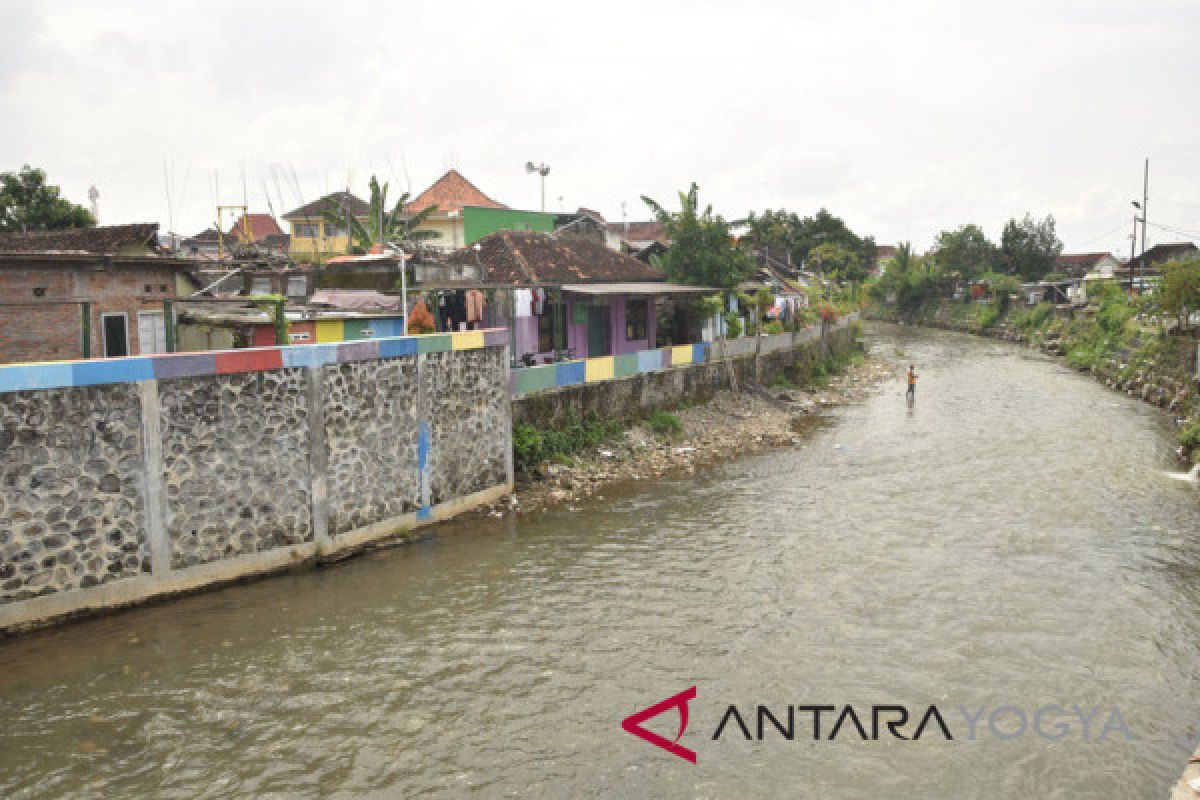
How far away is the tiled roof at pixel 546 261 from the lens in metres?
23.8

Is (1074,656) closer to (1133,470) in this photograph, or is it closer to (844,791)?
(844,791)

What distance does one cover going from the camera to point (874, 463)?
1959cm

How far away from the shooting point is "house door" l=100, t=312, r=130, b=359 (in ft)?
55.1

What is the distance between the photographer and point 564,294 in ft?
78.3

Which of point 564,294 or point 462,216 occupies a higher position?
point 462,216

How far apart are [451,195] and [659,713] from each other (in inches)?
1580

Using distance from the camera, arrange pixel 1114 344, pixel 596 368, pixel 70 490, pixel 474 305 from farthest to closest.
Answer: pixel 1114 344
pixel 474 305
pixel 596 368
pixel 70 490

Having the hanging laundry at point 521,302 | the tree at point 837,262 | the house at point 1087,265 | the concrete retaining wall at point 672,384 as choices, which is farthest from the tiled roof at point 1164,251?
the hanging laundry at point 521,302

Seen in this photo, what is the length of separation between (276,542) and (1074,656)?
1042 centimetres

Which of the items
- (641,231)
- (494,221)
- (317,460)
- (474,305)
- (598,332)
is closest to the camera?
(317,460)

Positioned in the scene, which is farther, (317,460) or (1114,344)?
(1114,344)

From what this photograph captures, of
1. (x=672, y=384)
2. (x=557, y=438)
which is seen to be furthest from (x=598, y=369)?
(x=672, y=384)

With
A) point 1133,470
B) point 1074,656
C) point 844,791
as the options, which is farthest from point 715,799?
point 1133,470

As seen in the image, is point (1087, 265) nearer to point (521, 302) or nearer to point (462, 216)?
point (462, 216)
